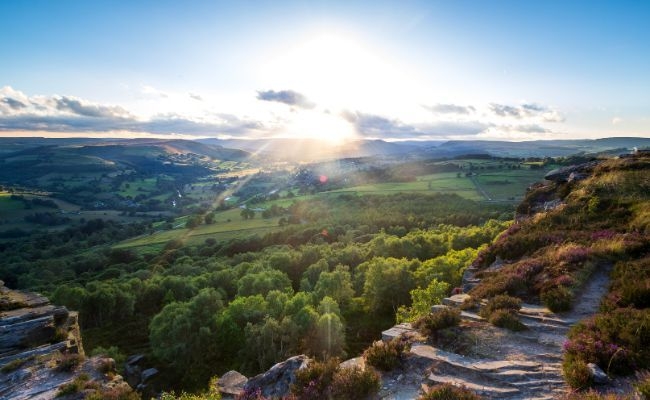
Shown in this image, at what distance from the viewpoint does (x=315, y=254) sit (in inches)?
3162

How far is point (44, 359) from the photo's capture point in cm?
2092

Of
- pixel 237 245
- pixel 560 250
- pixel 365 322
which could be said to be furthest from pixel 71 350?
pixel 237 245

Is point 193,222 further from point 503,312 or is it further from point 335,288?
point 503,312

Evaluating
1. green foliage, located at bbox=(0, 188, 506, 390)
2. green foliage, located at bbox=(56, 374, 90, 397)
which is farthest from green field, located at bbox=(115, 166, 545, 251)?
green foliage, located at bbox=(56, 374, 90, 397)

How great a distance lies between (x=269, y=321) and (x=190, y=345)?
11907mm

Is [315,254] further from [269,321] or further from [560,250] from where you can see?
[560,250]

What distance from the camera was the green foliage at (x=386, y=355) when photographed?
1312cm

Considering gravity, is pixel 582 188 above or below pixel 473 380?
above

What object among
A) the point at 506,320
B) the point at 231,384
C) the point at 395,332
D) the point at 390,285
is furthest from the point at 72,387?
the point at 390,285

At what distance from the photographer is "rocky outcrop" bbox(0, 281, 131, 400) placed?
17844mm

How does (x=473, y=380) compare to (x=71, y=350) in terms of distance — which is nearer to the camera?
(x=473, y=380)

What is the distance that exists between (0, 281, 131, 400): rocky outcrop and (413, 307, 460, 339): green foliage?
50.1 ft

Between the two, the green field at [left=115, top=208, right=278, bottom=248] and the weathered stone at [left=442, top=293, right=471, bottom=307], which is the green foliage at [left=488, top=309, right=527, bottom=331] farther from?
the green field at [left=115, top=208, right=278, bottom=248]

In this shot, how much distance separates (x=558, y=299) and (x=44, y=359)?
92.7 feet
